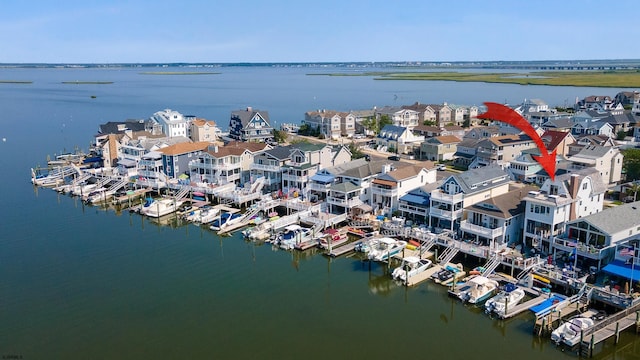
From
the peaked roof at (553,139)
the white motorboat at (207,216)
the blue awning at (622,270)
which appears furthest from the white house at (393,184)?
the peaked roof at (553,139)

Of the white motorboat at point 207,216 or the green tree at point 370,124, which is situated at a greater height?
the green tree at point 370,124

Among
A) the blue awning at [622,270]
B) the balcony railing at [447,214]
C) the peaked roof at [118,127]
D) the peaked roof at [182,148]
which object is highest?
the peaked roof at [118,127]

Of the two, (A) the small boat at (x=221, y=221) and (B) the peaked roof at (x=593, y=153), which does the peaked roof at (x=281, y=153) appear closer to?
(A) the small boat at (x=221, y=221)

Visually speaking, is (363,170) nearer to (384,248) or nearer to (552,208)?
(384,248)

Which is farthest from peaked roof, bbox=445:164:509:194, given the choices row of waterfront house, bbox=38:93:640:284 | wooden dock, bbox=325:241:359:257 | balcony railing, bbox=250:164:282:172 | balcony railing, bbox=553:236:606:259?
balcony railing, bbox=250:164:282:172

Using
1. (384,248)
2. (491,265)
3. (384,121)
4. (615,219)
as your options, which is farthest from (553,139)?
(384,121)

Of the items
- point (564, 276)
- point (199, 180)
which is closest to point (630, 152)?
point (564, 276)
